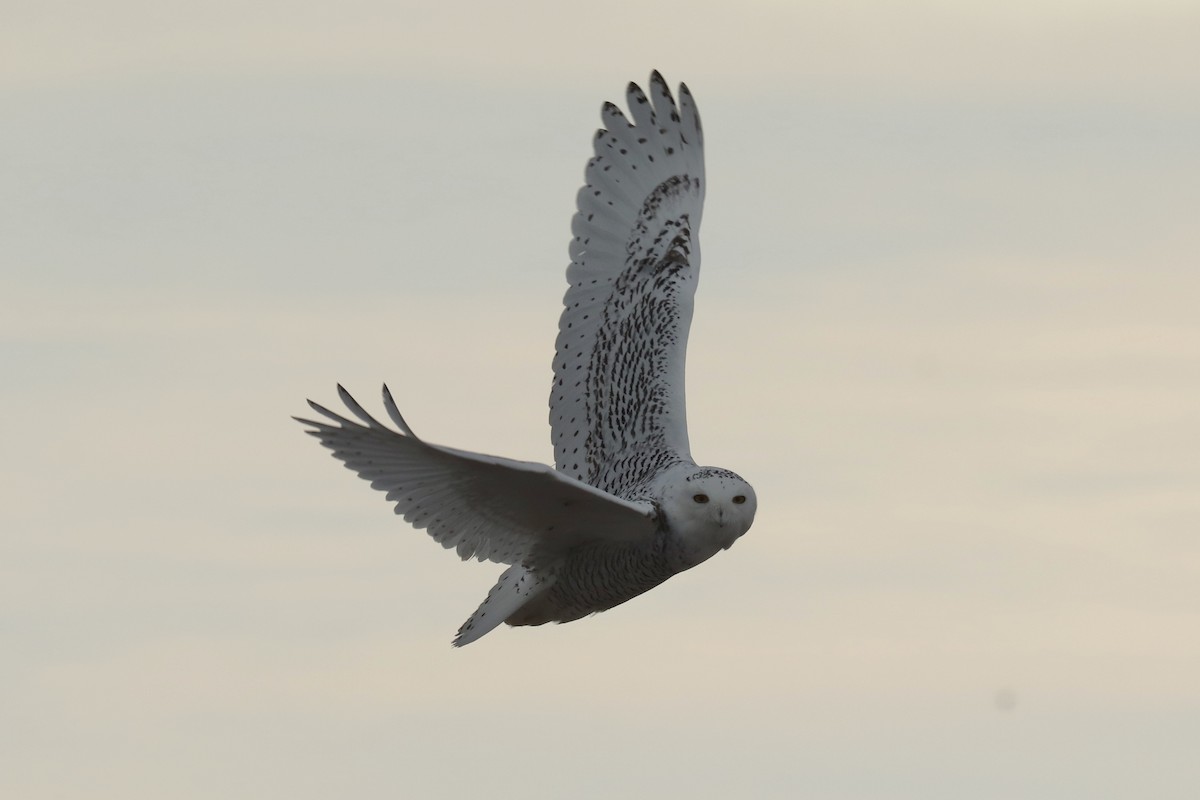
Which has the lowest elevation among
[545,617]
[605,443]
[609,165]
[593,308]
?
[545,617]

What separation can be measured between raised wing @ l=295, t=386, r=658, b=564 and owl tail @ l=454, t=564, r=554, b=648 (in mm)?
253

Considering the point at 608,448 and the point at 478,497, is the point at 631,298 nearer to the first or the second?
the point at 608,448

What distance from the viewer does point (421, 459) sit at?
50.8ft

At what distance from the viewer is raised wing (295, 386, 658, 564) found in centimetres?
1506

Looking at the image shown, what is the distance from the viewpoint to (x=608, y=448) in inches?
725

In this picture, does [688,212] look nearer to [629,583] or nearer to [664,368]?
[664,368]

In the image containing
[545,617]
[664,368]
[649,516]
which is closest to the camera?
[649,516]

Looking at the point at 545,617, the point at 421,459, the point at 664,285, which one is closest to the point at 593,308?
the point at 664,285

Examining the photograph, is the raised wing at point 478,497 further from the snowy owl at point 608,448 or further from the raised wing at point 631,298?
the raised wing at point 631,298

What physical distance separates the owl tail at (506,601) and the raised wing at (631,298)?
115 centimetres

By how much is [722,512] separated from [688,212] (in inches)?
166

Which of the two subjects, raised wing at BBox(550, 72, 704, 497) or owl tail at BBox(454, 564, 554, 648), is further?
raised wing at BBox(550, 72, 704, 497)

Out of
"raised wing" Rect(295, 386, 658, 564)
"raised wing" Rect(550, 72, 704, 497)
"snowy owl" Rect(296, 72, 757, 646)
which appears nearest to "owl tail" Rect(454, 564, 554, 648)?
"snowy owl" Rect(296, 72, 757, 646)

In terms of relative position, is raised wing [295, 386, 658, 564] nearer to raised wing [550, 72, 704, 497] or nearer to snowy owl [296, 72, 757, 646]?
snowy owl [296, 72, 757, 646]
